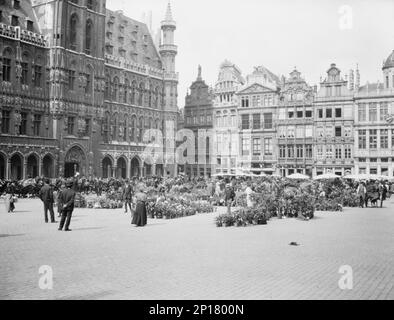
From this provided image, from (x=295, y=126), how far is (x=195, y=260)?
51.9 m

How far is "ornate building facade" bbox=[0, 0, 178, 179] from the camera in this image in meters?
44.0

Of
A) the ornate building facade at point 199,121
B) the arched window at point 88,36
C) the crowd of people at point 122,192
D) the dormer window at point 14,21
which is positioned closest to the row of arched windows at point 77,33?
the arched window at point 88,36

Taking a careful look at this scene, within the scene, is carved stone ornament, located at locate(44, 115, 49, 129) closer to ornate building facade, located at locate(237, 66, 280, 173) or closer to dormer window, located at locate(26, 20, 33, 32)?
dormer window, located at locate(26, 20, 33, 32)

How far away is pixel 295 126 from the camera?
6053 centimetres

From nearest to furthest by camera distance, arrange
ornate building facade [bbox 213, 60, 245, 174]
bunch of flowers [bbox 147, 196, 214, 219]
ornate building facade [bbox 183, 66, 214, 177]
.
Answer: bunch of flowers [bbox 147, 196, 214, 219] → ornate building facade [bbox 213, 60, 245, 174] → ornate building facade [bbox 183, 66, 214, 177]

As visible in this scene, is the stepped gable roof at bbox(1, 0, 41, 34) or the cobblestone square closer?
the cobblestone square

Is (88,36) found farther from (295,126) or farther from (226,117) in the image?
(295,126)

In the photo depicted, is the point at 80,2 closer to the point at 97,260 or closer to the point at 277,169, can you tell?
the point at 277,169

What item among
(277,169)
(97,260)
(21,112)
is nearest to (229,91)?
(277,169)

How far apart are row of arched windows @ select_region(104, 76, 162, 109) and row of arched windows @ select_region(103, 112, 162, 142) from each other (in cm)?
200

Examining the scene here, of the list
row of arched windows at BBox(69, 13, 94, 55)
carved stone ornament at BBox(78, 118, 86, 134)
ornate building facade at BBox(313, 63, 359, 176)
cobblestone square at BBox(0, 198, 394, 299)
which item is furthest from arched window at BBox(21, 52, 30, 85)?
ornate building facade at BBox(313, 63, 359, 176)

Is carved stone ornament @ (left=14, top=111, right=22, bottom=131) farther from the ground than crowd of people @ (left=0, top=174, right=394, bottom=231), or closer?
farther from the ground
